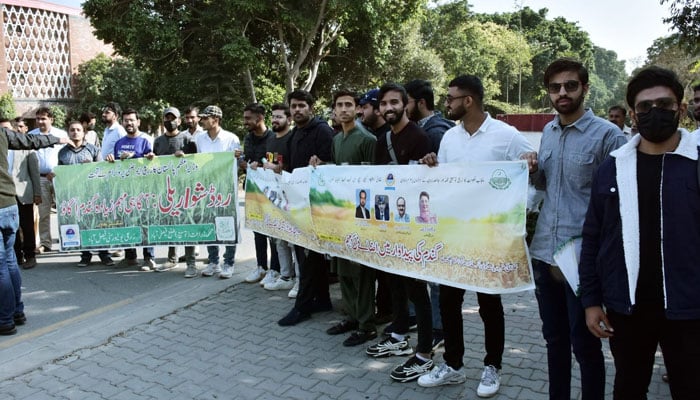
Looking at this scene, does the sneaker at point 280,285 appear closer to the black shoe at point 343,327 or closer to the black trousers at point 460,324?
the black shoe at point 343,327

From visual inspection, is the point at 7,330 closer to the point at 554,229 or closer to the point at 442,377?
the point at 442,377

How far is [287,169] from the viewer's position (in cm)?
576

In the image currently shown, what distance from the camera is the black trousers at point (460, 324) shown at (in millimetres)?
3619

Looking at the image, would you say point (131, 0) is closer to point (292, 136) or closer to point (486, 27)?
point (292, 136)

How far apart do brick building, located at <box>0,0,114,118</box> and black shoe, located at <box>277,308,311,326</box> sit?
31297 millimetres

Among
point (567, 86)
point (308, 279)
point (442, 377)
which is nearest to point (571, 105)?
point (567, 86)

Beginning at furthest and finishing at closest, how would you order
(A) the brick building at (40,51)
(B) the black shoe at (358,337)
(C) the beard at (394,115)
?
(A) the brick building at (40,51) → (B) the black shoe at (358,337) → (C) the beard at (394,115)

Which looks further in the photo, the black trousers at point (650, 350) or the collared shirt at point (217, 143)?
the collared shirt at point (217, 143)

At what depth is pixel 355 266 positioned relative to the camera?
4.61 m

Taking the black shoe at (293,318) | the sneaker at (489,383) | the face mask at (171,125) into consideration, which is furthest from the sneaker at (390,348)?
the face mask at (171,125)

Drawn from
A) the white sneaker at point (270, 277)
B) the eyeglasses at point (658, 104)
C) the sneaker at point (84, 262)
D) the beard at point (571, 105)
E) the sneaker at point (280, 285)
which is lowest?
the sneaker at point (280, 285)

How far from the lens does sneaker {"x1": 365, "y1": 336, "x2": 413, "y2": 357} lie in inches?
170

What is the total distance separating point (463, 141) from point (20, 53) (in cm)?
3569

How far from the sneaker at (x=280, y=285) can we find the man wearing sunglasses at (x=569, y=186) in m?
3.72
